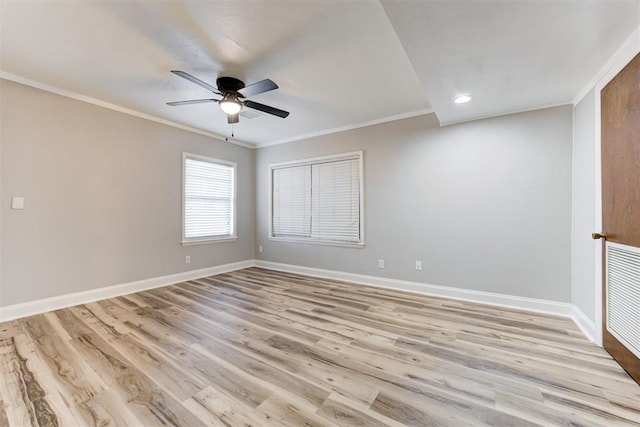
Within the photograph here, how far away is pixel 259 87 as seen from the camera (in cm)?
242

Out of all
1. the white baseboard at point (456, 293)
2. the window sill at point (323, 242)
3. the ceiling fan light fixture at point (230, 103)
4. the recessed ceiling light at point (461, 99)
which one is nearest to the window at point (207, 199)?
the window sill at point (323, 242)

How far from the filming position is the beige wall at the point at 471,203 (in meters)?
Answer: 2.92

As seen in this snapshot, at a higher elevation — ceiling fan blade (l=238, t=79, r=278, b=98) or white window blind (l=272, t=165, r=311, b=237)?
ceiling fan blade (l=238, t=79, r=278, b=98)

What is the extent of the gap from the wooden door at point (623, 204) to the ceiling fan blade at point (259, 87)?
261cm

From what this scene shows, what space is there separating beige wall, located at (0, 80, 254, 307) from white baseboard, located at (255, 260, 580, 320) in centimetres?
239

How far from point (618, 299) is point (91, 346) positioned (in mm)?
4163

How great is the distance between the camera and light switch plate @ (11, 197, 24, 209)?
277 centimetres

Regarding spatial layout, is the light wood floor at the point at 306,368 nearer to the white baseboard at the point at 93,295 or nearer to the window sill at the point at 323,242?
the white baseboard at the point at 93,295

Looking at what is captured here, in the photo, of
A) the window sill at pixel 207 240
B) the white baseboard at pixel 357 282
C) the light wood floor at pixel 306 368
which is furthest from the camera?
the window sill at pixel 207 240

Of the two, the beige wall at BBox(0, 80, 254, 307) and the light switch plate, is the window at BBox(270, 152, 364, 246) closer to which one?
the beige wall at BBox(0, 80, 254, 307)

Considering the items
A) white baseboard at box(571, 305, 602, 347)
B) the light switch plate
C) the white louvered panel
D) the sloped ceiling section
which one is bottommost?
white baseboard at box(571, 305, 602, 347)

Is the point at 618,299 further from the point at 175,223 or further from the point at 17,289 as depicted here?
the point at 17,289

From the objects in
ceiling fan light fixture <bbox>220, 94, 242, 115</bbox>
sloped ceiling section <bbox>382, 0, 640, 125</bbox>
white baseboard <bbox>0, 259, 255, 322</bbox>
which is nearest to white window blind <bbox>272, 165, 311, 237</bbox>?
white baseboard <bbox>0, 259, 255, 322</bbox>

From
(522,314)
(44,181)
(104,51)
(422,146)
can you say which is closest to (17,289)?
(44,181)
